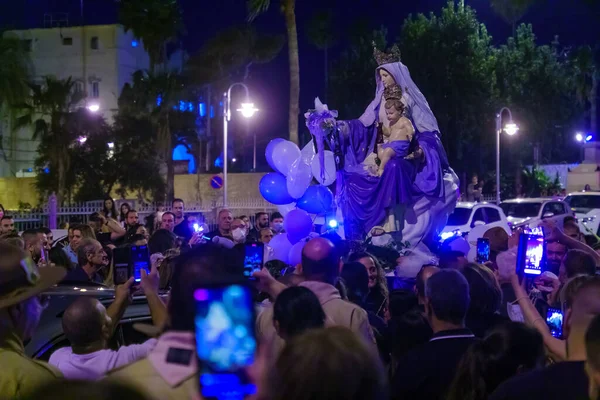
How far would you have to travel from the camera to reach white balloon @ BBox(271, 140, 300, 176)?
44.3 feet

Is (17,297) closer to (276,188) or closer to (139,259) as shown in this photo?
(139,259)

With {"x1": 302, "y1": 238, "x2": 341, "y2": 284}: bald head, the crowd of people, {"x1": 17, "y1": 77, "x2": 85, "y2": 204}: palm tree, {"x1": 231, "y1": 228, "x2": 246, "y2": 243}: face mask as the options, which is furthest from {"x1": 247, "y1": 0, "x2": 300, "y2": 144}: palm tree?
{"x1": 302, "y1": 238, "x2": 341, "y2": 284}: bald head

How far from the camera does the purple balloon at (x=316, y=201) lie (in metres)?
13.5

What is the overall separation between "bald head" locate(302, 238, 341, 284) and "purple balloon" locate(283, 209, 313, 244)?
6.84 m

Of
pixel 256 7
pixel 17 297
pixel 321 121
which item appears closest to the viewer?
pixel 17 297

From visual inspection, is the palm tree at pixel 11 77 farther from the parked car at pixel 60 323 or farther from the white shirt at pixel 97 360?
the white shirt at pixel 97 360

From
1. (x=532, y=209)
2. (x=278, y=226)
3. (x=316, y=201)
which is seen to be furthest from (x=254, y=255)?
(x=532, y=209)

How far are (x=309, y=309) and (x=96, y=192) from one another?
32289 mm

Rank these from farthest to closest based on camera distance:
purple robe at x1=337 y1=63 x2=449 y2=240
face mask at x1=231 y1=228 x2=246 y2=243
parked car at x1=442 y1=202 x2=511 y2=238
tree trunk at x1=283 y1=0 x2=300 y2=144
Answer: tree trunk at x1=283 y1=0 x2=300 y2=144 < parked car at x1=442 y1=202 x2=511 y2=238 < purple robe at x1=337 y1=63 x2=449 y2=240 < face mask at x1=231 y1=228 x2=246 y2=243

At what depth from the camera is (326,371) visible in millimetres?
2186

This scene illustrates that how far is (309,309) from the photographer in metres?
3.83

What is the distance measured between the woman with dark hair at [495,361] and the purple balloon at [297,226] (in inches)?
320

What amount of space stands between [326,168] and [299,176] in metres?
0.47

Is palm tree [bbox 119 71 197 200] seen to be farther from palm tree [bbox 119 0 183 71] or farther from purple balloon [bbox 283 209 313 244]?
purple balloon [bbox 283 209 313 244]
